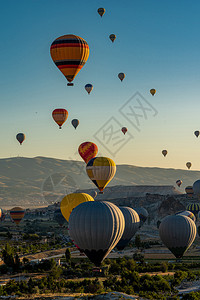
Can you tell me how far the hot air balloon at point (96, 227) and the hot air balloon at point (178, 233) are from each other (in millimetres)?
14119

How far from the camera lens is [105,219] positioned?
47.0m

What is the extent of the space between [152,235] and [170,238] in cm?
4320

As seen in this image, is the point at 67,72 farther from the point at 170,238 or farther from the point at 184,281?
the point at 184,281

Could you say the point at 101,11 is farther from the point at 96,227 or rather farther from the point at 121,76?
the point at 96,227

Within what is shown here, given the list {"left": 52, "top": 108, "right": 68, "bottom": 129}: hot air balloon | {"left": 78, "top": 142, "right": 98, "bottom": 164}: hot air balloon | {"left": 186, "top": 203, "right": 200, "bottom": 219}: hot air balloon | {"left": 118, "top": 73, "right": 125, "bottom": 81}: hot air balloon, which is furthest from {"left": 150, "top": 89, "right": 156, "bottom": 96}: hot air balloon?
{"left": 186, "top": 203, "right": 200, "bottom": 219}: hot air balloon

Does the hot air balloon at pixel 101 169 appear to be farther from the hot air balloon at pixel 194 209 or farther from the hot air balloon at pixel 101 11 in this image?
the hot air balloon at pixel 194 209

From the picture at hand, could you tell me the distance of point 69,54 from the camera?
197 feet

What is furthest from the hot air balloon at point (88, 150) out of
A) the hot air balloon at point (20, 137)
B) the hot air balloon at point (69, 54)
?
the hot air balloon at point (69, 54)

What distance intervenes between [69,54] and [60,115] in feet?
63.0

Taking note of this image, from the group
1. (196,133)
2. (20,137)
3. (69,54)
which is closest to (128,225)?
(69,54)

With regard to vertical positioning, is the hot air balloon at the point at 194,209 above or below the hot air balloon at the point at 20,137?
below

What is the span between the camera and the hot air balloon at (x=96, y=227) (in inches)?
1850

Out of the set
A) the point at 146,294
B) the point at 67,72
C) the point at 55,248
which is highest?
the point at 67,72

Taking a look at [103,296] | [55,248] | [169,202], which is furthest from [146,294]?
[169,202]
